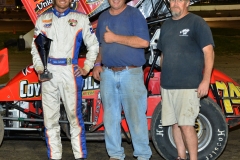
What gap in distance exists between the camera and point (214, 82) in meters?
5.82

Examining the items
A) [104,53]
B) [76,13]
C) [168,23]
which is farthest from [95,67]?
[168,23]

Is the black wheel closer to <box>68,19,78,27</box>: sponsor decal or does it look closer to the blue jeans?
the blue jeans

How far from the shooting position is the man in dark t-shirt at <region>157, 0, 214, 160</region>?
4953mm

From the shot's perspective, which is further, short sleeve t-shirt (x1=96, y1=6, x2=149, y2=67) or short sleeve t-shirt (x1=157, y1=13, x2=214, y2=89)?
short sleeve t-shirt (x1=96, y1=6, x2=149, y2=67)

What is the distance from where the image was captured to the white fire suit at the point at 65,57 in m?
5.38

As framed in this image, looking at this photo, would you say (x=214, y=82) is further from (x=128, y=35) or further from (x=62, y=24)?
(x=62, y=24)

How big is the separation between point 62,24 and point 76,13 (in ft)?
0.62

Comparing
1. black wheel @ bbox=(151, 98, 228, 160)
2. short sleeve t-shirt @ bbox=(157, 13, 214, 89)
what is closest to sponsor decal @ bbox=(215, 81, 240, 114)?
black wheel @ bbox=(151, 98, 228, 160)

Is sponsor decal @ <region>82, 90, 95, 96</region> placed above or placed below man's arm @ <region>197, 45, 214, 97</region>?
below

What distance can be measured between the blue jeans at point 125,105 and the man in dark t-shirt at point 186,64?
282 millimetres

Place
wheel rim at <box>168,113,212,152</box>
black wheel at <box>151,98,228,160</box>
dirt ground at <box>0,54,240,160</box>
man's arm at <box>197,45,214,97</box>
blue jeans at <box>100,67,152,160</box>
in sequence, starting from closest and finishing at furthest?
1. man's arm at <box>197,45,214,97</box>
2. blue jeans at <box>100,67,152,160</box>
3. black wheel at <box>151,98,228,160</box>
4. wheel rim at <box>168,113,212,152</box>
5. dirt ground at <box>0,54,240,160</box>

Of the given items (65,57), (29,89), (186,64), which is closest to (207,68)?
(186,64)

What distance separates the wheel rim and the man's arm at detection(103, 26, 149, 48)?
104 cm

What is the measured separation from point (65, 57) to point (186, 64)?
123cm
